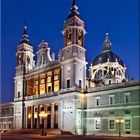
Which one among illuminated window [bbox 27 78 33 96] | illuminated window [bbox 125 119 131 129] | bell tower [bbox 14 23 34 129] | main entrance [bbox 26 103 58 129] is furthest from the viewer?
illuminated window [bbox 27 78 33 96]

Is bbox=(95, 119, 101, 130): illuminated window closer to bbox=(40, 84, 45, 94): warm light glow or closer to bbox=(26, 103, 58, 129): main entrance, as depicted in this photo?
bbox=(26, 103, 58, 129): main entrance

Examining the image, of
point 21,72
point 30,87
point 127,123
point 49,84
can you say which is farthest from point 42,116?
point 127,123

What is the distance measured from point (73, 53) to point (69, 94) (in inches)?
283

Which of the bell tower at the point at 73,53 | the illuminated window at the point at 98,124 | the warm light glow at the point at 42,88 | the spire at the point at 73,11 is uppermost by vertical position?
the spire at the point at 73,11

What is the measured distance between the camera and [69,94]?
49.3m

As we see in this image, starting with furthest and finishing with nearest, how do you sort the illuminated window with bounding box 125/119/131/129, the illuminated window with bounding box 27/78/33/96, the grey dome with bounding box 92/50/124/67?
1. the grey dome with bounding box 92/50/124/67
2. the illuminated window with bounding box 27/78/33/96
3. the illuminated window with bounding box 125/119/131/129

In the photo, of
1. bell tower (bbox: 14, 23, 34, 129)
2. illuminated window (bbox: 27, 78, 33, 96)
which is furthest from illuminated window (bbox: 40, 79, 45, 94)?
bell tower (bbox: 14, 23, 34, 129)

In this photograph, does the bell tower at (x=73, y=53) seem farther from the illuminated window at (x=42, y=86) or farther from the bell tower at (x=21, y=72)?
the bell tower at (x=21, y=72)

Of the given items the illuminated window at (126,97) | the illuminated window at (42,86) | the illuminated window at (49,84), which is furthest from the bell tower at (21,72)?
the illuminated window at (126,97)

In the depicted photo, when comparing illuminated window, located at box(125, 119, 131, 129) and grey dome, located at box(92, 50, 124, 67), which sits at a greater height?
grey dome, located at box(92, 50, 124, 67)

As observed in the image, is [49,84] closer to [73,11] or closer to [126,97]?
[73,11]

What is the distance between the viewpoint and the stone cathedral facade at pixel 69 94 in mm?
44644

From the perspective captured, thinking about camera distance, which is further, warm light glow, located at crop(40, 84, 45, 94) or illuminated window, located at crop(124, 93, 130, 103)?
warm light glow, located at crop(40, 84, 45, 94)

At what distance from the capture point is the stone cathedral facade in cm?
4464
